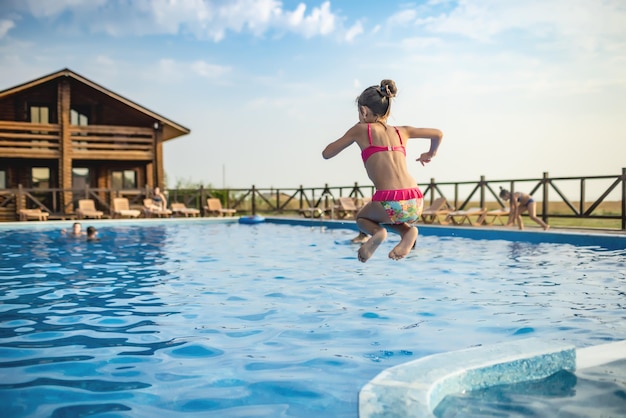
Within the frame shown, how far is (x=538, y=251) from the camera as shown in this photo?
11672 millimetres

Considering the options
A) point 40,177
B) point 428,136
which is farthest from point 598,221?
point 40,177

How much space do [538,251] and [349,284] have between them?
16.9ft

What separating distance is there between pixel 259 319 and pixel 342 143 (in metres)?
2.76

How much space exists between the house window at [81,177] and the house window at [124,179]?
1.01 meters

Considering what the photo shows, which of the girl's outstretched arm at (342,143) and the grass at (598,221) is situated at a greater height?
the girl's outstretched arm at (342,143)

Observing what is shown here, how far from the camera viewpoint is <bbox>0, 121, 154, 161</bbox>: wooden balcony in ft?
74.3

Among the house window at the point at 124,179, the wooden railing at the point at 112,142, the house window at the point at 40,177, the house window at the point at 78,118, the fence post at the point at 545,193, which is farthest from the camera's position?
the house window at the point at 124,179

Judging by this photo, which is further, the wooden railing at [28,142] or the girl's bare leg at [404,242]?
the wooden railing at [28,142]

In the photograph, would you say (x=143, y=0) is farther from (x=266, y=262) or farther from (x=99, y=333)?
(x=99, y=333)

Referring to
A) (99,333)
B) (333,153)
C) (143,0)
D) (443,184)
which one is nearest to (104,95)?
(143,0)

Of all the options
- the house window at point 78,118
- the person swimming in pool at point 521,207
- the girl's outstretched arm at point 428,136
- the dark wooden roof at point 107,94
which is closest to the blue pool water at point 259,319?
the girl's outstretched arm at point 428,136

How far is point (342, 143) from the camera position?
12.9 ft

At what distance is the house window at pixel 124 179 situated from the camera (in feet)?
85.6

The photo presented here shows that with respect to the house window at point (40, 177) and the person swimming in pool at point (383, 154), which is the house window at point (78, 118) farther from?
the person swimming in pool at point (383, 154)
